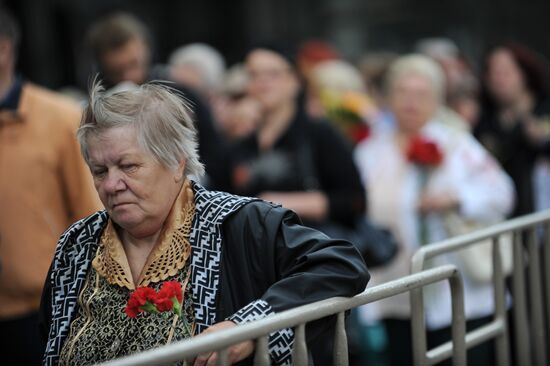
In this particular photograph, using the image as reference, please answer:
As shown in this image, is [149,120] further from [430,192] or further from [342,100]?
[342,100]

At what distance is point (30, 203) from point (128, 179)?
183 centimetres

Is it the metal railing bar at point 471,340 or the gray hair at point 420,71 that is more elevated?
the gray hair at point 420,71

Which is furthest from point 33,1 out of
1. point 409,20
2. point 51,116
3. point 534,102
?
point 51,116

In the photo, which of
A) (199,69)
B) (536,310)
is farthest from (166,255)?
(199,69)

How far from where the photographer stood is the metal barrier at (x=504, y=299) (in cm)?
368

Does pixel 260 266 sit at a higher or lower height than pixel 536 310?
higher

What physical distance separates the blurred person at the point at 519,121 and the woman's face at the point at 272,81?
196cm

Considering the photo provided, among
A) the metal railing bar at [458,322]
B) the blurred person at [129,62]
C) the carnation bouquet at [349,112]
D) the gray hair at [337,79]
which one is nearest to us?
the metal railing bar at [458,322]

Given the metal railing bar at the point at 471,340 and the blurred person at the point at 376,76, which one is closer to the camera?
the metal railing bar at the point at 471,340

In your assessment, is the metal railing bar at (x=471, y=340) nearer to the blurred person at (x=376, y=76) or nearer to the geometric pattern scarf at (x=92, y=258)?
the geometric pattern scarf at (x=92, y=258)

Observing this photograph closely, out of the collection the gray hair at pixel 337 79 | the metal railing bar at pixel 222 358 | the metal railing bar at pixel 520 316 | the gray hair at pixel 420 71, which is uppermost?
the gray hair at pixel 420 71

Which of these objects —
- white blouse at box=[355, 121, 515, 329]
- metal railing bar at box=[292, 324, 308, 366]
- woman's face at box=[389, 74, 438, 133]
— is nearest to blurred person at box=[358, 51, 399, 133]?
woman's face at box=[389, 74, 438, 133]

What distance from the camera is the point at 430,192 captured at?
5848mm

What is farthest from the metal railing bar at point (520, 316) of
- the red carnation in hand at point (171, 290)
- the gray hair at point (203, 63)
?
the gray hair at point (203, 63)
